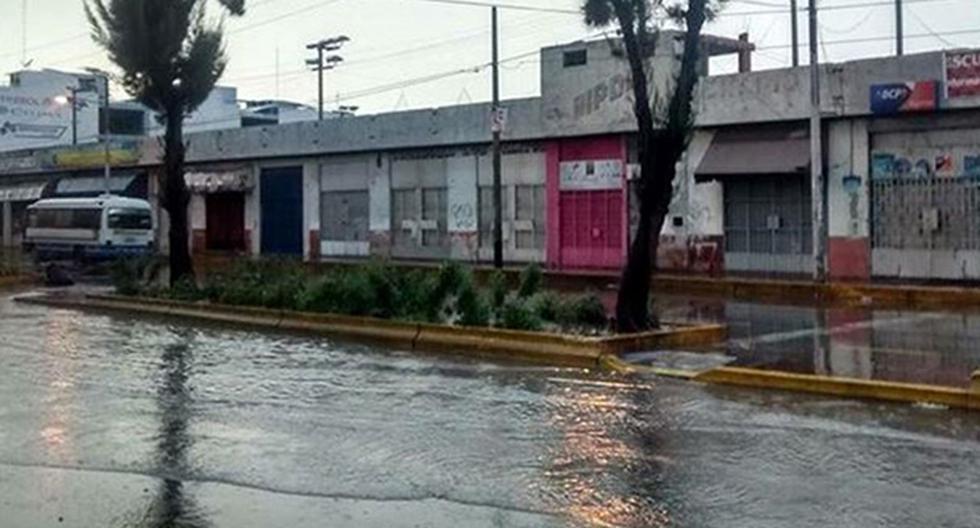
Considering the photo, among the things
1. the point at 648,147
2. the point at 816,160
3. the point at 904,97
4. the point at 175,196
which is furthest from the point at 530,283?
the point at 904,97

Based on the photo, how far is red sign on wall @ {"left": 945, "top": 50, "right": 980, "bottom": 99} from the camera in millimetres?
27156

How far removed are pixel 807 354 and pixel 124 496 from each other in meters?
10.0

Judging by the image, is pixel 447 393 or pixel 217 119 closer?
pixel 447 393

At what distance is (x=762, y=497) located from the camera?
8117 millimetres

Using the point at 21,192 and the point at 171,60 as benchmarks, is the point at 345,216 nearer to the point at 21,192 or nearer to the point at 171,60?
the point at 171,60

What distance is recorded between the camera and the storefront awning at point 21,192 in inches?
2527

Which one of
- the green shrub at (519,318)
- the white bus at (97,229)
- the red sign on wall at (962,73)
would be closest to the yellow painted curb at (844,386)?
the green shrub at (519,318)

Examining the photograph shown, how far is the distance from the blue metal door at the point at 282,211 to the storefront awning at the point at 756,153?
19.3m

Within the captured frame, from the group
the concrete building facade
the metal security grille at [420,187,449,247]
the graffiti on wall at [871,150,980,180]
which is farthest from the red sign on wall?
the metal security grille at [420,187,449,247]

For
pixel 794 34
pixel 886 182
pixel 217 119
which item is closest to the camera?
pixel 886 182

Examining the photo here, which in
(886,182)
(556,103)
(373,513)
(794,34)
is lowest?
(373,513)

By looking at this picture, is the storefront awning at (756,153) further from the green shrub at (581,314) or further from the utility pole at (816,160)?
the green shrub at (581,314)

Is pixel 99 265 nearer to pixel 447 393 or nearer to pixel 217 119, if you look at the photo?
pixel 447 393

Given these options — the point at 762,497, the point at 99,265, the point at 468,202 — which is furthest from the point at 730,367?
the point at 99,265
